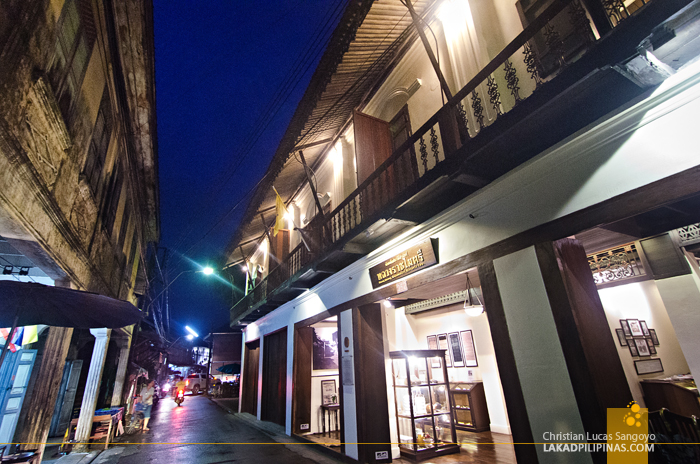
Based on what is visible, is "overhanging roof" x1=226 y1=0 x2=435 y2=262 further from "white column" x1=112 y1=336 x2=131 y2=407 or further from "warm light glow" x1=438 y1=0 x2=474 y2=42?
"white column" x1=112 y1=336 x2=131 y2=407

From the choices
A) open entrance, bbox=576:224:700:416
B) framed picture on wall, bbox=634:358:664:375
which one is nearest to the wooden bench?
open entrance, bbox=576:224:700:416

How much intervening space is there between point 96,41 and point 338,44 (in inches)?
183

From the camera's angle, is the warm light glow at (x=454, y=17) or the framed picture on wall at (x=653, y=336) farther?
the framed picture on wall at (x=653, y=336)

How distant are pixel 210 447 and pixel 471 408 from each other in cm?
750

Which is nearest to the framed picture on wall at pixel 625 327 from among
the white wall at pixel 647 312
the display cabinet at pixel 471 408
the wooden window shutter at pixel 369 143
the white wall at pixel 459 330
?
the white wall at pixel 647 312

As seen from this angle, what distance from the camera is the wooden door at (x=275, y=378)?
12.1 meters

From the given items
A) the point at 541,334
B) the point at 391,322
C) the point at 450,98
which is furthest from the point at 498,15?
the point at 391,322

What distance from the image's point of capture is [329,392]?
35.2 feet

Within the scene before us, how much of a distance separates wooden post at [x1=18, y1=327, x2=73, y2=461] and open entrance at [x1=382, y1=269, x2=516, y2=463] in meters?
6.31

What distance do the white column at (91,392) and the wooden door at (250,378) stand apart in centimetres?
693

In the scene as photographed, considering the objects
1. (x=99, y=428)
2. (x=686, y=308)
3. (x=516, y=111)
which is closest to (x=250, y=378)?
(x=99, y=428)

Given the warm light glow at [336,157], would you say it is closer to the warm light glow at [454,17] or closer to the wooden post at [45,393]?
the warm light glow at [454,17]

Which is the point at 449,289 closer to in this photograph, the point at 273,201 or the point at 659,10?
the point at 659,10

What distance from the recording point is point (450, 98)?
4938mm
